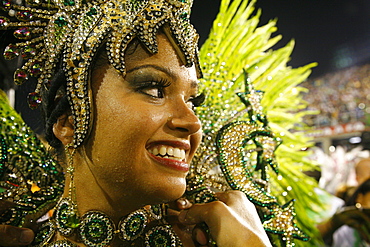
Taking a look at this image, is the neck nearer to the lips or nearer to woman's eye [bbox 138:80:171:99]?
the lips

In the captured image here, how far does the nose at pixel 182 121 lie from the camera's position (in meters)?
0.92

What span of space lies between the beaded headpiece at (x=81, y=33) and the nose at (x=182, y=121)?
0.14 metres

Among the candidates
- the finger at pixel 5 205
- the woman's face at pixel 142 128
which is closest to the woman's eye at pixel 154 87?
the woman's face at pixel 142 128

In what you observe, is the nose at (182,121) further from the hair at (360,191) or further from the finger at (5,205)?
the hair at (360,191)

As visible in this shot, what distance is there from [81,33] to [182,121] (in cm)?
36

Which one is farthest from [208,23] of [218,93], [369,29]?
[369,29]

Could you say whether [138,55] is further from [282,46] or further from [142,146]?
[282,46]

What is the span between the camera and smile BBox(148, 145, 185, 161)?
3.06ft

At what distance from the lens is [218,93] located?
1493mm

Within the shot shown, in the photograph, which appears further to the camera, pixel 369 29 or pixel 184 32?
pixel 369 29

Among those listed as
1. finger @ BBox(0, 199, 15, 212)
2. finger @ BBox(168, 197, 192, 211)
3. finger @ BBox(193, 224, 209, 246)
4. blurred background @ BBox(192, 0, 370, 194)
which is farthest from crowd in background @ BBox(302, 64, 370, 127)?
finger @ BBox(0, 199, 15, 212)

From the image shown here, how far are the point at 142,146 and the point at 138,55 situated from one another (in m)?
0.24

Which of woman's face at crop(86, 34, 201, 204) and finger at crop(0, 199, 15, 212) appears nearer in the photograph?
woman's face at crop(86, 34, 201, 204)

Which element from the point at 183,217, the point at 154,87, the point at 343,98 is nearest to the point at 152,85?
the point at 154,87
